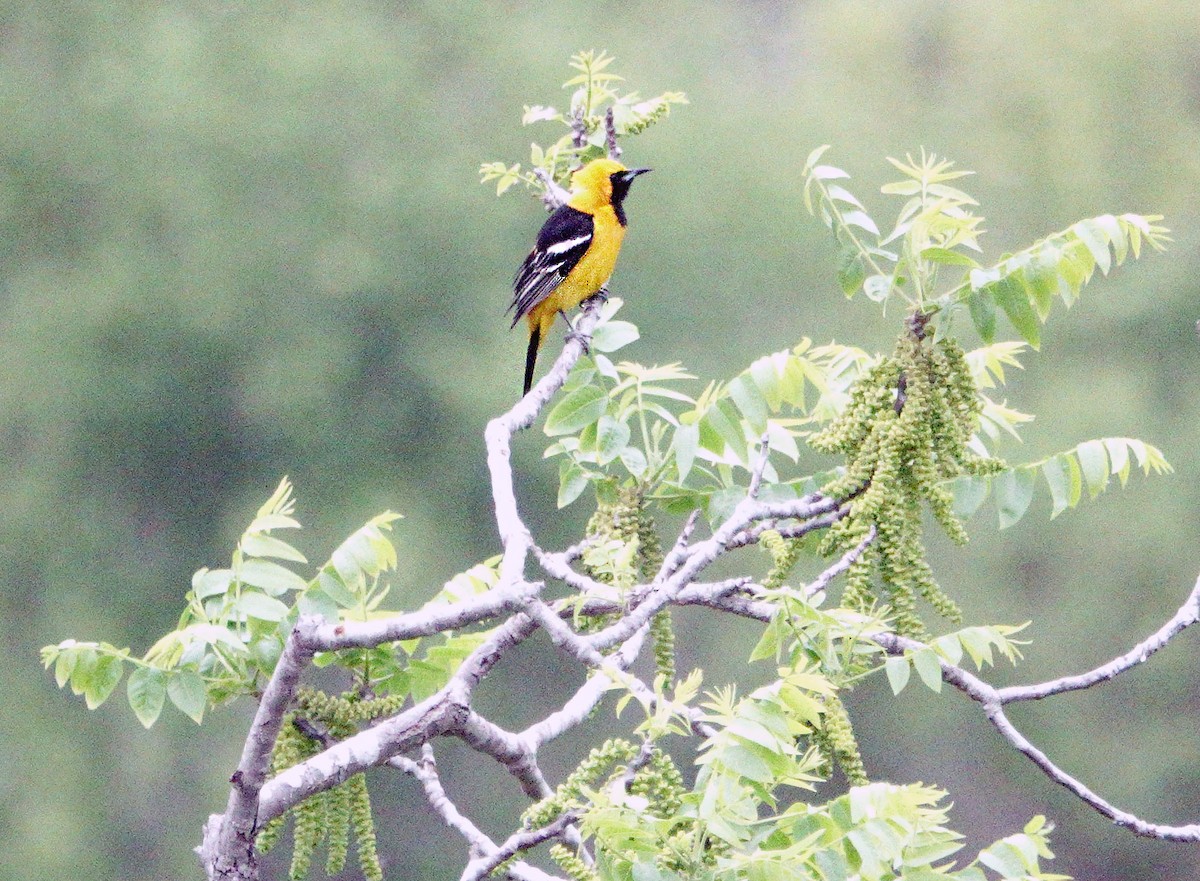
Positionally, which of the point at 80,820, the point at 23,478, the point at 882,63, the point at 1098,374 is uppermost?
the point at 882,63

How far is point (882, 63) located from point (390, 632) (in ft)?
101

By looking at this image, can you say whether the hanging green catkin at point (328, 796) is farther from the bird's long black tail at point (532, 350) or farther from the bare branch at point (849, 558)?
the bird's long black tail at point (532, 350)

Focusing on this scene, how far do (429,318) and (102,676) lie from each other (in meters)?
23.0

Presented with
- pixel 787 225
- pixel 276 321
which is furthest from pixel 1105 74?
pixel 276 321

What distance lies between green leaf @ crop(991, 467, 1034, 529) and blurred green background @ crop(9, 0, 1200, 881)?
17941 millimetres

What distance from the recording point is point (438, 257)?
2664 cm

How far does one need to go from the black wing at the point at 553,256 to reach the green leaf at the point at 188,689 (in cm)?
296

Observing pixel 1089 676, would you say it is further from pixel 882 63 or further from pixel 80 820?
pixel 882 63

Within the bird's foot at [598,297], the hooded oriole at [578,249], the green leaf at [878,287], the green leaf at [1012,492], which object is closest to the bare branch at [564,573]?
the green leaf at [878,287]

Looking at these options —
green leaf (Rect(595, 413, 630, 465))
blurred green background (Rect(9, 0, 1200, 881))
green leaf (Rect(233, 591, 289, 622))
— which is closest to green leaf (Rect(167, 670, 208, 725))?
green leaf (Rect(233, 591, 289, 622))

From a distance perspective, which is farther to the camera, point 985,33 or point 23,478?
point 985,33

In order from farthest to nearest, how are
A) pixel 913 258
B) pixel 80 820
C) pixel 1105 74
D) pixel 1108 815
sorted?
pixel 1105 74 → pixel 80 820 → pixel 913 258 → pixel 1108 815

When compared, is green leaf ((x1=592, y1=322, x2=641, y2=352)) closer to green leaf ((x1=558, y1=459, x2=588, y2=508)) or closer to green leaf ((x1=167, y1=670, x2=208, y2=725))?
green leaf ((x1=558, y1=459, x2=588, y2=508))

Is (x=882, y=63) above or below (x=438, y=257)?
above
